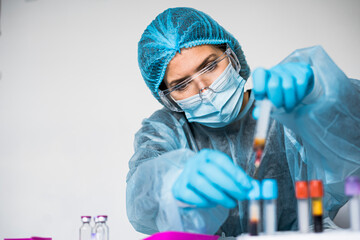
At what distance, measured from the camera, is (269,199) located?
89cm

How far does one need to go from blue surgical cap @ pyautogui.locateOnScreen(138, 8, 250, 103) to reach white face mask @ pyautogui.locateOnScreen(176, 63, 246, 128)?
15cm

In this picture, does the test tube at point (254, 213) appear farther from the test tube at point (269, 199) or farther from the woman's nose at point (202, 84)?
the woman's nose at point (202, 84)

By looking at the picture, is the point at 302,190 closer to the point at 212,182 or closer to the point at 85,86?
the point at 212,182

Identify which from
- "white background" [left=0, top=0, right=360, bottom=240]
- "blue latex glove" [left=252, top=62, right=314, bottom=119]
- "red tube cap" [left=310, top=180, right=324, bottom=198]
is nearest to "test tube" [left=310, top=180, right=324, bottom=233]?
"red tube cap" [left=310, top=180, right=324, bottom=198]

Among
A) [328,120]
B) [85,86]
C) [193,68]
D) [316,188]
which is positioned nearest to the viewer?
[316,188]

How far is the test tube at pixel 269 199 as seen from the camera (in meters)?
0.87

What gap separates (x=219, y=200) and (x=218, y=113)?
1.98 feet

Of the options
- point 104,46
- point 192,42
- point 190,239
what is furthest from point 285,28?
point 190,239

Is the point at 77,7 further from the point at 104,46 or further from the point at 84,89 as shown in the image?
the point at 84,89

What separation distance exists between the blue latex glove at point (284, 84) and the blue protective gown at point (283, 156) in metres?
0.08

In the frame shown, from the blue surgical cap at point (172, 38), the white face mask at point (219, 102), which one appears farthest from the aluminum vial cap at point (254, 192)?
the blue surgical cap at point (172, 38)

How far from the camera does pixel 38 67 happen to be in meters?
2.51

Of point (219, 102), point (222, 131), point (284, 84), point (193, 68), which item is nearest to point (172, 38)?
point (193, 68)

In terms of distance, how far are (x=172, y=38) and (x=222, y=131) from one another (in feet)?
1.52
